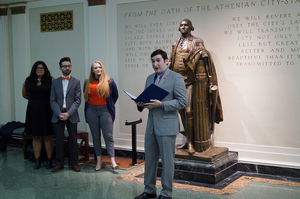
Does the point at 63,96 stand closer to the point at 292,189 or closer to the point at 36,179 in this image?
the point at 36,179

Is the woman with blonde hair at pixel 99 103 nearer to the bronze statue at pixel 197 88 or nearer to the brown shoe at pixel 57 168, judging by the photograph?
the brown shoe at pixel 57 168

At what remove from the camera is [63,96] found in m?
5.32

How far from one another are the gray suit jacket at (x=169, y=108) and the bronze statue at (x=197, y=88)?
124cm

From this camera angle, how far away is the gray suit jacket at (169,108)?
3592mm

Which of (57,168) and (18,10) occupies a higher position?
(18,10)

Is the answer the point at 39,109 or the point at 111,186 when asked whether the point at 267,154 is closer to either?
the point at 111,186

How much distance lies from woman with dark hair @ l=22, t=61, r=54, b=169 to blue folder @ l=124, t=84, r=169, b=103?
93.6 inches

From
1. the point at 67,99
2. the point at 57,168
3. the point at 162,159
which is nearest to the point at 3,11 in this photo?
the point at 67,99

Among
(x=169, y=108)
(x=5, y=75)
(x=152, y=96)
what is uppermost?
(x=5, y=75)

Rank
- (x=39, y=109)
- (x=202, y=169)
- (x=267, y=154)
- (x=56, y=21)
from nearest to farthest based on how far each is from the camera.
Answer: (x=202, y=169), (x=267, y=154), (x=39, y=109), (x=56, y=21)

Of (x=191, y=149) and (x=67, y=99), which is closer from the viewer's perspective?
(x=191, y=149)

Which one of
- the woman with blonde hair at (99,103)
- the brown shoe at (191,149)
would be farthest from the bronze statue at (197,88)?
the woman with blonde hair at (99,103)

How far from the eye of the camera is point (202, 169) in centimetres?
468

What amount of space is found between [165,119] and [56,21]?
430 centimetres
